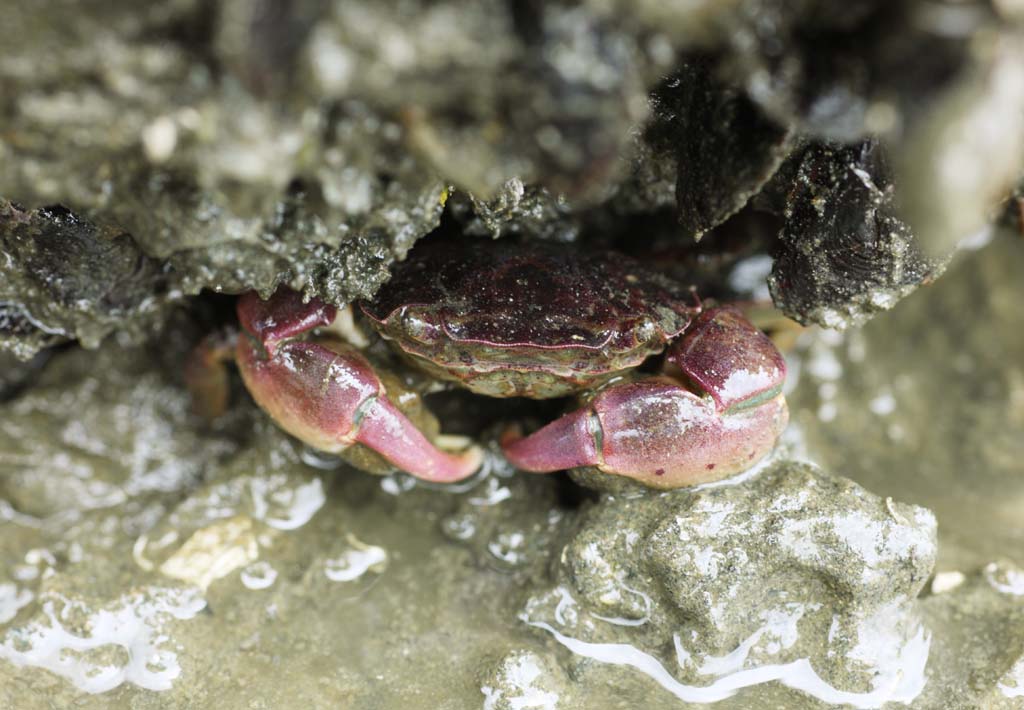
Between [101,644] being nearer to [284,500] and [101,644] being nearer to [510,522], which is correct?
[284,500]

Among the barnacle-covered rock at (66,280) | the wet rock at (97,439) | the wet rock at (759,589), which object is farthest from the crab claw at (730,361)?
the wet rock at (97,439)

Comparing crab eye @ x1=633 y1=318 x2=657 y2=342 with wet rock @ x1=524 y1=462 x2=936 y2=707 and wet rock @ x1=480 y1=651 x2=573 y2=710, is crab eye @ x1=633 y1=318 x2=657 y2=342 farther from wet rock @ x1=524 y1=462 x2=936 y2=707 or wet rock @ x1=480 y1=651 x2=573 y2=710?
wet rock @ x1=480 y1=651 x2=573 y2=710

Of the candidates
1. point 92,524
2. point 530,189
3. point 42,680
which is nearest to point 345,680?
point 42,680

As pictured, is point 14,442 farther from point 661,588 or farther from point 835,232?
point 835,232

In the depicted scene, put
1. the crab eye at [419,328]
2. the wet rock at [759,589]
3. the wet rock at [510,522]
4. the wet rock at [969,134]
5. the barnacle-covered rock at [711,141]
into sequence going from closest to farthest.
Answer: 1. the wet rock at [969,134]
2. the barnacle-covered rock at [711,141]
3. the wet rock at [759,589]
4. the crab eye at [419,328]
5. the wet rock at [510,522]

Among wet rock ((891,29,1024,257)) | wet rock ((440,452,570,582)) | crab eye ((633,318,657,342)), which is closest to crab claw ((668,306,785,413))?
crab eye ((633,318,657,342))

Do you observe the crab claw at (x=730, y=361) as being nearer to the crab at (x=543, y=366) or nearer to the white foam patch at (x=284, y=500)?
the crab at (x=543, y=366)

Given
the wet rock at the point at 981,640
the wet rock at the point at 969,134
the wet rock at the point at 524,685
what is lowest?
the wet rock at the point at 524,685

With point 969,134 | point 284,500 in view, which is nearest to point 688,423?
point 969,134
